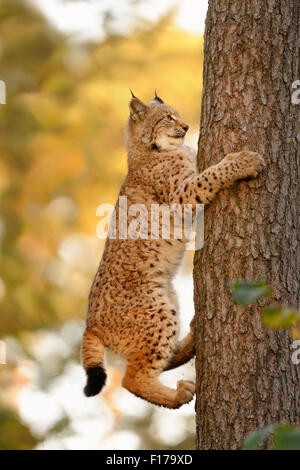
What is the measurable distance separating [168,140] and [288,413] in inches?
104

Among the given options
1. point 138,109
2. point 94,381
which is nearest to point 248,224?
point 94,381

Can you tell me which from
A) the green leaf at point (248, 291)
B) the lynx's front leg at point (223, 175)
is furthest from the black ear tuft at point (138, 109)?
the green leaf at point (248, 291)

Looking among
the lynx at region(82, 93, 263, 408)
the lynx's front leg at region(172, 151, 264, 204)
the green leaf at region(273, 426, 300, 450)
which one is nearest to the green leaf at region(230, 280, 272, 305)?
the green leaf at region(273, 426, 300, 450)

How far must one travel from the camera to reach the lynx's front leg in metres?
3.51

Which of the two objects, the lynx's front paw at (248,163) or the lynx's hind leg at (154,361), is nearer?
the lynx's front paw at (248,163)

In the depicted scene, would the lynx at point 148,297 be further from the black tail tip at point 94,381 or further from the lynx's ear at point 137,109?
the lynx's ear at point 137,109

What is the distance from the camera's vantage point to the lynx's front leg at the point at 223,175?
351 cm

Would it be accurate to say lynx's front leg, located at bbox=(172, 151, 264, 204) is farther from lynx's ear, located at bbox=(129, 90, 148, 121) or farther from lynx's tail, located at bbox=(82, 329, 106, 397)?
lynx's ear, located at bbox=(129, 90, 148, 121)

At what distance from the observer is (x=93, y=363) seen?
14.1 ft

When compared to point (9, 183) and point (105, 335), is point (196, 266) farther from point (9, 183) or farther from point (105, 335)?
point (9, 183)

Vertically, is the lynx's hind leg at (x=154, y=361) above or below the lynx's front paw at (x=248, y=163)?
below

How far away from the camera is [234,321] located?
330cm

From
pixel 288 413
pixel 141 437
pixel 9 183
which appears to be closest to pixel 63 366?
pixel 141 437

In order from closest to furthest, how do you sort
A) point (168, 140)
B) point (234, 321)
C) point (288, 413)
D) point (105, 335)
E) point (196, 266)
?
point (288, 413) < point (234, 321) < point (196, 266) < point (105, 335) < point (168, 140)
